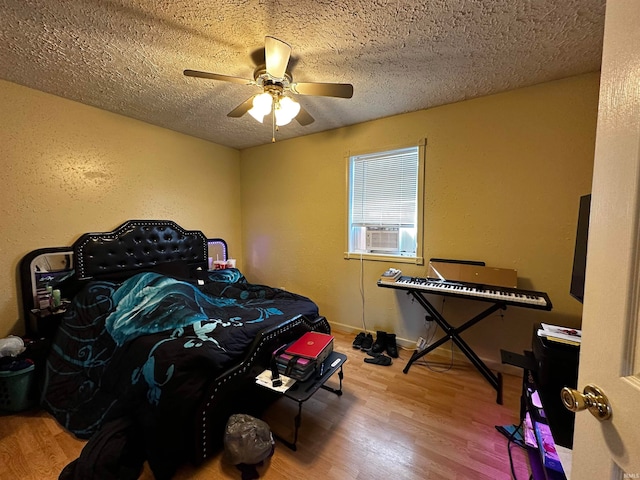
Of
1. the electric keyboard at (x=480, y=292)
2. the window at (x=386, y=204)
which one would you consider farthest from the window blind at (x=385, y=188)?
the electric keyboard at (x=480, y=292)

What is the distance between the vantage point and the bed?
4.38 feet

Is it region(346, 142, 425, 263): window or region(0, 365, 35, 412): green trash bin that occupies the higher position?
region(346, 142, 425, 263): window

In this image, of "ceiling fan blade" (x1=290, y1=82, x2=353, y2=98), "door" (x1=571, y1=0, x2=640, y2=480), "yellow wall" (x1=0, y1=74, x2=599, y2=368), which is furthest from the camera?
"yellow wall" (x1=0, y1=74, x2=599, y2=368)

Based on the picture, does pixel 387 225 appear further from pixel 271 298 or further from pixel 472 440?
pixel 472 440

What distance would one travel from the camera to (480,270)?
2.30 metres

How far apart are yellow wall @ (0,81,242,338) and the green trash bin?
1.90 feet

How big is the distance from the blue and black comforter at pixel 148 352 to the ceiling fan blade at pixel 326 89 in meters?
1.64

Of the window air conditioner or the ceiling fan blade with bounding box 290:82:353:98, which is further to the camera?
the window air conditioner

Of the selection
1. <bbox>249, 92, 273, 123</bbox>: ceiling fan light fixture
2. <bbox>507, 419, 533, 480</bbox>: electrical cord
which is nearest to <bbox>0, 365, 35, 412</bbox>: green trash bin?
<bbox>249, 92, 273, 123</bbox>: ceiling fan light fixture

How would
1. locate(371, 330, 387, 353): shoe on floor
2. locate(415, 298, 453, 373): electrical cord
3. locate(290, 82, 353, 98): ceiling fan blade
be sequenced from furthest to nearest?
locate(371, 330, 387, 353): shoe on floor, locate(415, 298, 453, 373): electrical cord, locate(290, 82, 353, 98): ceiling fan blade

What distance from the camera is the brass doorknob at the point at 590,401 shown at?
527 millimetres

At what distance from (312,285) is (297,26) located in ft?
8.67

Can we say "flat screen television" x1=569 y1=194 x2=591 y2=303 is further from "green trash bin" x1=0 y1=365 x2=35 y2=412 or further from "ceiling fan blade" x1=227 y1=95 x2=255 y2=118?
"green trash bin" x1=0 y1=365 x2=35 y2=412

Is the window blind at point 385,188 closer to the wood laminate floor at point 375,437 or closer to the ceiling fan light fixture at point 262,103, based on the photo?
the ceiling fan light fixture at point 262,103
